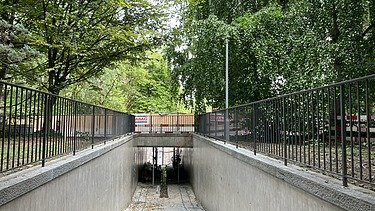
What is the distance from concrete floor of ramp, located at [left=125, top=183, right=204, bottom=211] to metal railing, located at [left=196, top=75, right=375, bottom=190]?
7867mm

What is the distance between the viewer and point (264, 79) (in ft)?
41.6

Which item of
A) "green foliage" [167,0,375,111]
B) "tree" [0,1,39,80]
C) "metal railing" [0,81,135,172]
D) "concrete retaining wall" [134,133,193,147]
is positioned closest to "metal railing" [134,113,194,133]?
"concrete retaining wall" [134,133,193,147]

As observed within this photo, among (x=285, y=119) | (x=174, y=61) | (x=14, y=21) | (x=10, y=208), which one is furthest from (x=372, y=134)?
(x=174, y=61)

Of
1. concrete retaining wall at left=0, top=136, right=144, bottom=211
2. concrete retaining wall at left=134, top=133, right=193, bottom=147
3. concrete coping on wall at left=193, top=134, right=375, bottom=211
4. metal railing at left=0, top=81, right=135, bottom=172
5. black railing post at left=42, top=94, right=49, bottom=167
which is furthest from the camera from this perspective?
concrete retaining wall at left=134, top=133, right=193, bottom=147

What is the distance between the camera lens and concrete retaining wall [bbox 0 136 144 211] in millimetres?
3384

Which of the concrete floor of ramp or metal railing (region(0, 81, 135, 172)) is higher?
metal railing (region(0, 81, 135, 172))

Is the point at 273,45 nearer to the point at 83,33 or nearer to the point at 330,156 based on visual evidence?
the point at 83,33

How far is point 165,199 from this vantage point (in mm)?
16078

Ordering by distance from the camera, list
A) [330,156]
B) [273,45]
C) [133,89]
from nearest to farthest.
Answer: [330,156], [273,45], [133,89]

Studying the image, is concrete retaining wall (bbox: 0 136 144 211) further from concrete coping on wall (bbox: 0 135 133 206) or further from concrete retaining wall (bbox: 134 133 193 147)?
concrete retaining wall (bbox: 134 133 193 147)

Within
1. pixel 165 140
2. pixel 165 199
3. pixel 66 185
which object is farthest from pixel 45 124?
pixel 165 140

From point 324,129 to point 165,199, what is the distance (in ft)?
43.2

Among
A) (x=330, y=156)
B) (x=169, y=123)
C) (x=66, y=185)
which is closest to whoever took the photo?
(x=330, y=156)

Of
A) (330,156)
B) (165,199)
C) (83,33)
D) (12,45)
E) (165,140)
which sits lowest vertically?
(165,199)
